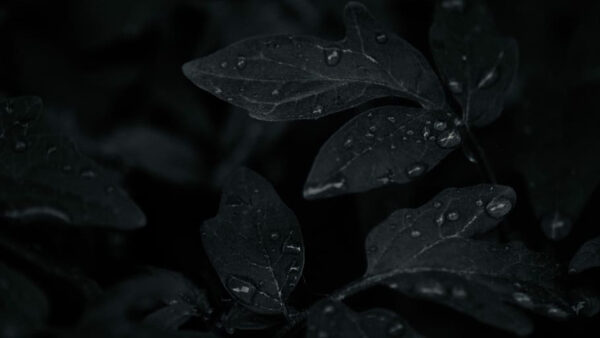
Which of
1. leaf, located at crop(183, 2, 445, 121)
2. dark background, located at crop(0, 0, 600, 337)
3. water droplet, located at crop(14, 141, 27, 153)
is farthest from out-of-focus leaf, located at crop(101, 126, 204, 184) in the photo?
water droplet, located at crop(14, 141, 27, 153)

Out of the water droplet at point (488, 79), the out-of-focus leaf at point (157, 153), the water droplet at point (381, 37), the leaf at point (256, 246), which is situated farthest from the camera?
the out-of-focus leaf at point (157, 153)

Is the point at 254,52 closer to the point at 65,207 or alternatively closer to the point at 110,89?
the point at 65,207

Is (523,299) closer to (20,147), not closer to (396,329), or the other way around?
(396,329)

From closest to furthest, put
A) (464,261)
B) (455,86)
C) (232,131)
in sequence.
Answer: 1. (464,261)
2. (455,86)
3. (232,131)

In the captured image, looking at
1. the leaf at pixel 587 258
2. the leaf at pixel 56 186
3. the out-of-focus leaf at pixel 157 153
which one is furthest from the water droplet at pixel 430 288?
the out-of-focus leaf at pixel 157 153

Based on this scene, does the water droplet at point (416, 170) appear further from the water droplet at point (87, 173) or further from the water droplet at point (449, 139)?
the water droplet at point (87, 173)

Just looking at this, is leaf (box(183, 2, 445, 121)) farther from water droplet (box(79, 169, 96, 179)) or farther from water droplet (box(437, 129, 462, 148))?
water droplet (box(79, 169, 96, 179))

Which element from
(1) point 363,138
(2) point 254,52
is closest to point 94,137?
(2) point 254,52

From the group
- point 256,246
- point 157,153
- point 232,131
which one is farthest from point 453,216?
point 157,153
